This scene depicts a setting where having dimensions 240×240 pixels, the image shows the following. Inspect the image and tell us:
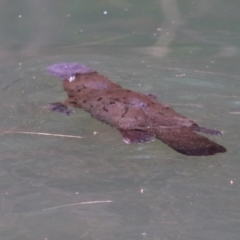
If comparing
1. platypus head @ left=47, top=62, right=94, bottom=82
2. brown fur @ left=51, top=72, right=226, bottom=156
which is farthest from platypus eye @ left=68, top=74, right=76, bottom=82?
brown fur @ left=51, top=72, right=226, bottom=156

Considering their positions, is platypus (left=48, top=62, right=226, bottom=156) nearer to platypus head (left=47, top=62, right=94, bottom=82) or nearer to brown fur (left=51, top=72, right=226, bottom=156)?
brown fur (left=51, top=72, right=226, bottom=156)

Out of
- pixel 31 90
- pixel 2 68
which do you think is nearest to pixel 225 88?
pixel 31 90

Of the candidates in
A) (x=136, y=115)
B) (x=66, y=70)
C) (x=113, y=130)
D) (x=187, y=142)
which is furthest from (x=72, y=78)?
(x=187, y=142)

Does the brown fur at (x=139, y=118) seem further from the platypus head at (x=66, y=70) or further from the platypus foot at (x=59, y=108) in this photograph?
the platypus head at (x=66, y=70)

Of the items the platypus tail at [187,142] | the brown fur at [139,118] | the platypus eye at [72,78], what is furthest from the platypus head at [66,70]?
the platypus tail at [187,142]

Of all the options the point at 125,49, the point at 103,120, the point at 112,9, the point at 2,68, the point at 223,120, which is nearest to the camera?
the point at 103,120

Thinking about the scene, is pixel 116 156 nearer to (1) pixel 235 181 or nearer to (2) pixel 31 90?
(1) pixel 235 181
